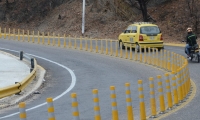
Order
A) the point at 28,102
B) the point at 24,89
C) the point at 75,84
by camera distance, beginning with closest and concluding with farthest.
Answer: the point at 28,102, the point at 24,89, the point at 75,84

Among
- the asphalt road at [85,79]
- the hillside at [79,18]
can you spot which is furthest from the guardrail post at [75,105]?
the hillside at [79,18]

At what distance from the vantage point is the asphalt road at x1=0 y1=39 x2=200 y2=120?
1286 centimetres

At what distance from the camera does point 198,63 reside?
80.9ft

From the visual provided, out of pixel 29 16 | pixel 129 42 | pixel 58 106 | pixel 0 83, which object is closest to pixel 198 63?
pixel 129 42

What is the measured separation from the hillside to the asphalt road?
10820 millimetres

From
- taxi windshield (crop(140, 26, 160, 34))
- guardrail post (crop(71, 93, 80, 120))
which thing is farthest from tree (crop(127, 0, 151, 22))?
guardrail post (crop(71, 93, 80, 120))

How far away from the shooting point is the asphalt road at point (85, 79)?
12861 millimetres

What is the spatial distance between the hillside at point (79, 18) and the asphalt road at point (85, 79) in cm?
1082

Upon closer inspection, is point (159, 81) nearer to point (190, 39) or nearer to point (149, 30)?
point (190, 39)

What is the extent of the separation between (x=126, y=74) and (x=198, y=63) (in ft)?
16.1

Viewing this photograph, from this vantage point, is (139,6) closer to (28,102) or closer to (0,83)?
(0,83)

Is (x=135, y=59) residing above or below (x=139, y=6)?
below

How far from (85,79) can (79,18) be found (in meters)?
28.9

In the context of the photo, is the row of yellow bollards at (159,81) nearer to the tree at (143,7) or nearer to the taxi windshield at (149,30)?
the taxi windshield at (149,30)
